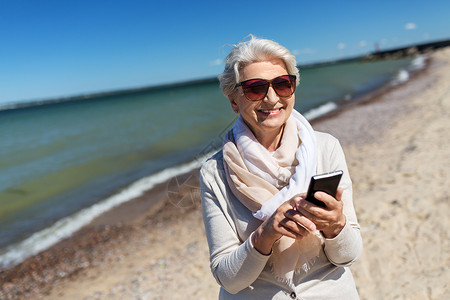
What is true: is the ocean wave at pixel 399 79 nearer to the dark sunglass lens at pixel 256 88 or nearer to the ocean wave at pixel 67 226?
the ocean wave at pixel 67 226

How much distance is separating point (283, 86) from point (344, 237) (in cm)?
83

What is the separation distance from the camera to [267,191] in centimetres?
161

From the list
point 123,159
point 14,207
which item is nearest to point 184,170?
point 123,159

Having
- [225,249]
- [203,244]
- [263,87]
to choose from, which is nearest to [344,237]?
[225,249]

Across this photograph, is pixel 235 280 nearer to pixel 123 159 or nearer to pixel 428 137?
pixel 428 137

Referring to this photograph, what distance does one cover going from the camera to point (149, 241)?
6152 mm

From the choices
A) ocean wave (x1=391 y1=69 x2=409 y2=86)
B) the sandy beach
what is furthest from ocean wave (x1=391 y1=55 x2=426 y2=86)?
the sandy beach

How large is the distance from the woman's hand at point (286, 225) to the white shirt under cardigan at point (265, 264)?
0.16 m

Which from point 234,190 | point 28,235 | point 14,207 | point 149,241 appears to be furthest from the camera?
point 14,207

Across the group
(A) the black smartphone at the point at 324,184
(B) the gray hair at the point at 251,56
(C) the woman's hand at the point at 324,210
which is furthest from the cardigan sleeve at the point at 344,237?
(B) the gray hair at the point at 251,56

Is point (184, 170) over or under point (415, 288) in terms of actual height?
under

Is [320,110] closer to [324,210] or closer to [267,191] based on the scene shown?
[267,191]

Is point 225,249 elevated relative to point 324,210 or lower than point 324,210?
lower

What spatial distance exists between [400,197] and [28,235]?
25.9 ft
